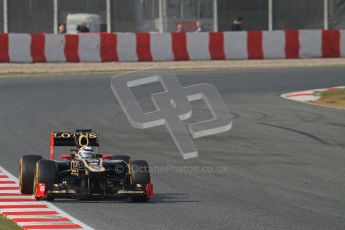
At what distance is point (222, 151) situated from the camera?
45.8ft

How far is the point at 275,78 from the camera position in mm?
Answer: 26188

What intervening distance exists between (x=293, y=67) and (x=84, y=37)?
20.1ft

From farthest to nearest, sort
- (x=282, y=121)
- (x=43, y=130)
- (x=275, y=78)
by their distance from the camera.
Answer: (x=275, y=78)
(x=282, y=121)
(x=43, y=130)

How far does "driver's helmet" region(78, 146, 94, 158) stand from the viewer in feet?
33.1

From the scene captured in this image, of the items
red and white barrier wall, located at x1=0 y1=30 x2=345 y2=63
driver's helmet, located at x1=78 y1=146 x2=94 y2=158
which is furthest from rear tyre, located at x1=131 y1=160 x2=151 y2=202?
red and white barrier wall, located at x1=0 y1=30 x2=345 y2=63

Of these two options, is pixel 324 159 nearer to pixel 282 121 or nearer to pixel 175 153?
pixel 175 153

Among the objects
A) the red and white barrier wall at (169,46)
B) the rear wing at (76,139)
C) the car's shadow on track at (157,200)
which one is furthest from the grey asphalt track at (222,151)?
the red and white barrier wall at (169,46)

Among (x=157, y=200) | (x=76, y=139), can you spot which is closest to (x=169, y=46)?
(x=76, y=139)

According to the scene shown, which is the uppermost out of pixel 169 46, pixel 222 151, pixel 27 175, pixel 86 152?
pixel 169 46

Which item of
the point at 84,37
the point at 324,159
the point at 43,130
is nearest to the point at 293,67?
the point at 84,37

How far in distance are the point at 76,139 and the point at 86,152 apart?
16.9 inches

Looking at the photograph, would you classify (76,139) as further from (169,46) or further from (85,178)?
(169,46)

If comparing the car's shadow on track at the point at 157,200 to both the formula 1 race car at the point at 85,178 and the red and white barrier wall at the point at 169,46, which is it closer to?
the formula 1 race car at the point at 85,178

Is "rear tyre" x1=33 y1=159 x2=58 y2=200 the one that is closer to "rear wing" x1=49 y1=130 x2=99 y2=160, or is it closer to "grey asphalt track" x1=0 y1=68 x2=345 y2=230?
"grey asphalt track" x1=0 y1=68 x2=345 y2=230
